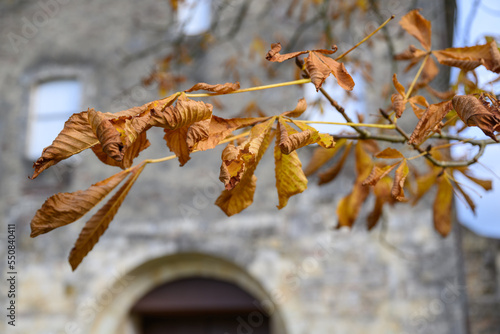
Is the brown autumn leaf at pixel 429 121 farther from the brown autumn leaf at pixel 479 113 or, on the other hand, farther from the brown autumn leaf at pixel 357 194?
the brown autumn leaf at pixel 357 194

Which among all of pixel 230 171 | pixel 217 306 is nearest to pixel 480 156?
pixel 230 171

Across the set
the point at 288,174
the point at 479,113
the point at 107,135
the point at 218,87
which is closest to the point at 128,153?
the point at 107,135

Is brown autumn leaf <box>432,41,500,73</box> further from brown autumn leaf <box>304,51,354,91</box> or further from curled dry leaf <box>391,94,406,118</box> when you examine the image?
brown autumn leaf <box>304,51,354,91</box>

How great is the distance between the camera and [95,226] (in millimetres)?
1059

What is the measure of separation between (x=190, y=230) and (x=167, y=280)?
0.68 m

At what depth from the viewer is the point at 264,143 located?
1.03 meters

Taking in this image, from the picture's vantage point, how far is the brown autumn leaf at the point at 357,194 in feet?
5.52

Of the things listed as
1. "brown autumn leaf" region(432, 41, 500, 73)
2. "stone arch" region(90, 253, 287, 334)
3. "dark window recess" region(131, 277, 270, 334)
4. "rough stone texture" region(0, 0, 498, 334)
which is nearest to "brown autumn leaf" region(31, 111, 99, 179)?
"brown autumn leaf" region(432, 41, 500, 73)

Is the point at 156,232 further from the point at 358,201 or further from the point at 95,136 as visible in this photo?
the point at 95,136

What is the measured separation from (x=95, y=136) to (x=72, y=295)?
4.46 meters

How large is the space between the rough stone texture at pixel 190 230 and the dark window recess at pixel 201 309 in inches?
6.2

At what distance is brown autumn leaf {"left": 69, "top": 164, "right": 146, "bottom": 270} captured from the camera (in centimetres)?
104

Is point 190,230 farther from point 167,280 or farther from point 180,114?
point 180,114

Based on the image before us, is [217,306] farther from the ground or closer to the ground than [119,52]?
closer to the ground
